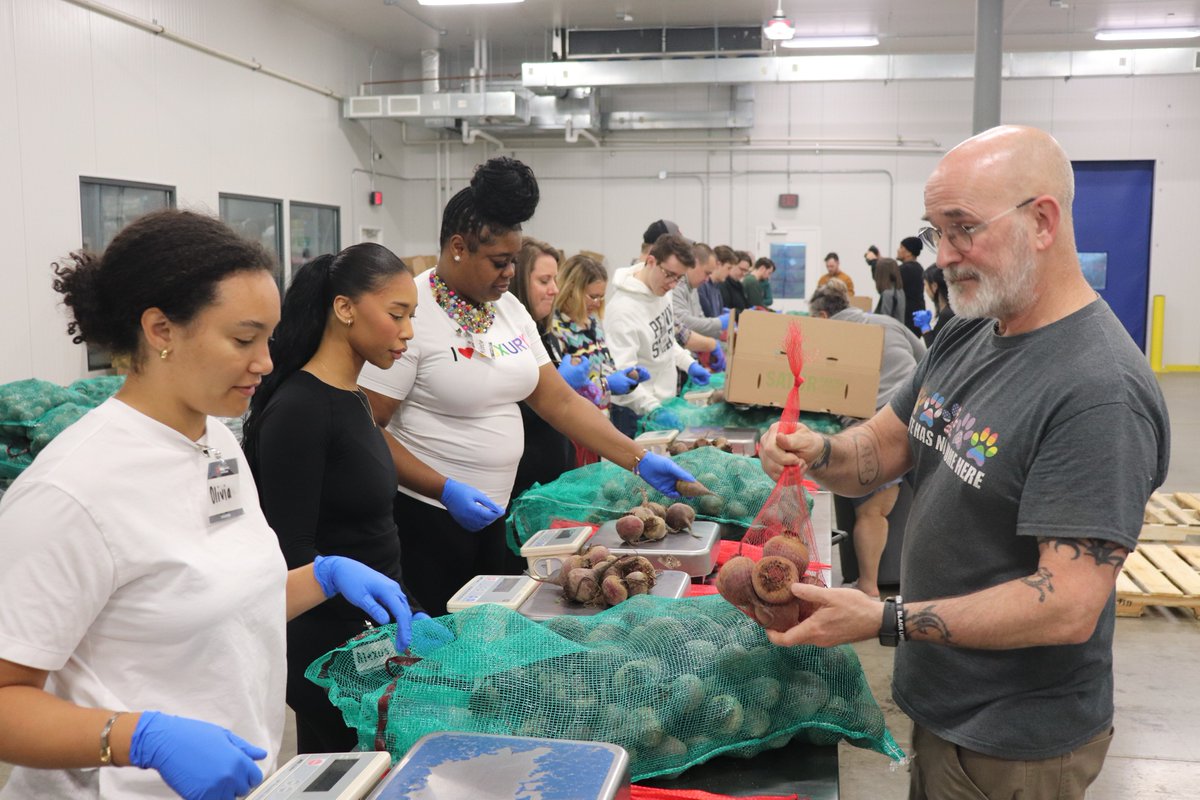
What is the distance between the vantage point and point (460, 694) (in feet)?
4.50

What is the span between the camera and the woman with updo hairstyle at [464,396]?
7.50 ft

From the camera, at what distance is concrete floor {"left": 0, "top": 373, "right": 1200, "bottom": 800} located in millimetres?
3029

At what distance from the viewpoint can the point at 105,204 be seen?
7473 mm

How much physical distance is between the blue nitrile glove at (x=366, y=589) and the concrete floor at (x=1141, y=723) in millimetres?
1345

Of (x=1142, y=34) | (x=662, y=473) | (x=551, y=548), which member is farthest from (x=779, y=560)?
(x=1142, y=34)

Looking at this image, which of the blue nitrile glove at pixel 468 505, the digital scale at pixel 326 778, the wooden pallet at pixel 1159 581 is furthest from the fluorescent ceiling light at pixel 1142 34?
the digital scale at pixel 326 778

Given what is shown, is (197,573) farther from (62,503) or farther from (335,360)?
(335,360)

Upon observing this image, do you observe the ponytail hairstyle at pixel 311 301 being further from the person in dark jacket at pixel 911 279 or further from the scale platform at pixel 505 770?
the person in dark jacket at pixel 911 279

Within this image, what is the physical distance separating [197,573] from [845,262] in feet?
41.6

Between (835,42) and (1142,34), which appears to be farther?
(1142,34)

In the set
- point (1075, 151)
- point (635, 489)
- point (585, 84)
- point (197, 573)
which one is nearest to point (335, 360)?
point (197, 573)

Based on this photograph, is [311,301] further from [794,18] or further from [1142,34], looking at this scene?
[1142,34]

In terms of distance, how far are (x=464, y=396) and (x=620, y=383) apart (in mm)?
2014

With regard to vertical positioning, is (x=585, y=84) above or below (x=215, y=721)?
above
